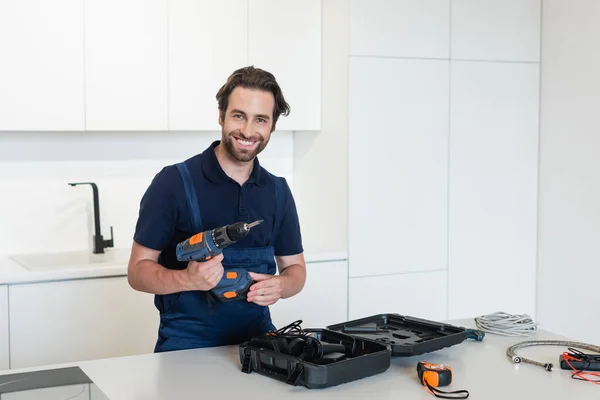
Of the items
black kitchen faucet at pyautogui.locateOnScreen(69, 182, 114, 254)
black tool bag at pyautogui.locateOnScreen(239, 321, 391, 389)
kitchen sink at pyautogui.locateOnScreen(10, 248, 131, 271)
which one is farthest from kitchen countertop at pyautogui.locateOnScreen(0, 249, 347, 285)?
black tool bag at pyautogui.locateOnScreen(239, 321, 391, 389)

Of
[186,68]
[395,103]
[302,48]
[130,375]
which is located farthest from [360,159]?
[130,375]

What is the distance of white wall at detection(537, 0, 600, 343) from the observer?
159 inches

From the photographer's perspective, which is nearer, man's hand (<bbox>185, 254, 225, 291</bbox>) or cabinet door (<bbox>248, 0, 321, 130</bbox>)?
man's hand (<bbox>185, 254, 225, 291</bbox>)

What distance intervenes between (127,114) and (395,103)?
1303 millimetres

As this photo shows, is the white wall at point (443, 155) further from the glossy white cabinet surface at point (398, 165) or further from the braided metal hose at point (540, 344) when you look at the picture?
the braided metal hose at point (540, 344)


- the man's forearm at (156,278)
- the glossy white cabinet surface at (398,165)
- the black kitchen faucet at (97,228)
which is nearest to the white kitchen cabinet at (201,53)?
the black kitchen faucet at (97,228)

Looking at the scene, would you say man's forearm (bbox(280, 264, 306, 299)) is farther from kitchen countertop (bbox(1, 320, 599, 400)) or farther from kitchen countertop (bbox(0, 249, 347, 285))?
kitchen countertop (bbox(0, 249, 347, 285))

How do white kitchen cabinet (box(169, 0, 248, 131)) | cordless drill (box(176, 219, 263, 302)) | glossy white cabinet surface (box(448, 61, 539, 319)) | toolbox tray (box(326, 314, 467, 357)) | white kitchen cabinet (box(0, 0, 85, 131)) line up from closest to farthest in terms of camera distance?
cordless drill (box(176, 219, 263, 302)), toolbox tray (box(326, 314, 467, 357)), white kitchen cabinet (box(0, 0, 85, 131)), white kitchen cabinet (box(169, 0, 248, 131)), glossy white cabinet surface (box(448, 61, 539, 319))

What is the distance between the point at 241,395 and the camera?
1868mm

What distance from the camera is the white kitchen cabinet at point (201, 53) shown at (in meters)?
3.70

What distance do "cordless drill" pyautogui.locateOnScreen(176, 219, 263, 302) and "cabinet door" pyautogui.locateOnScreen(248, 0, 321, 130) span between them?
1881 mm

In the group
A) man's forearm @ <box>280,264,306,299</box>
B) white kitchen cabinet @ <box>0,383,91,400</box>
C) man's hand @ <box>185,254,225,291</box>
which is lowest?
white kitchen cabinet @ <box>0,383,91,400</box>

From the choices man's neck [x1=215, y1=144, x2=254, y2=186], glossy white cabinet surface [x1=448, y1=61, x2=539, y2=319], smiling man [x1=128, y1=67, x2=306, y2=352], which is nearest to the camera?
smiling man [x1=128, y1=67, x2=306, y2=352]

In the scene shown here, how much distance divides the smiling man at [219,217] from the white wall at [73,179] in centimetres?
157
